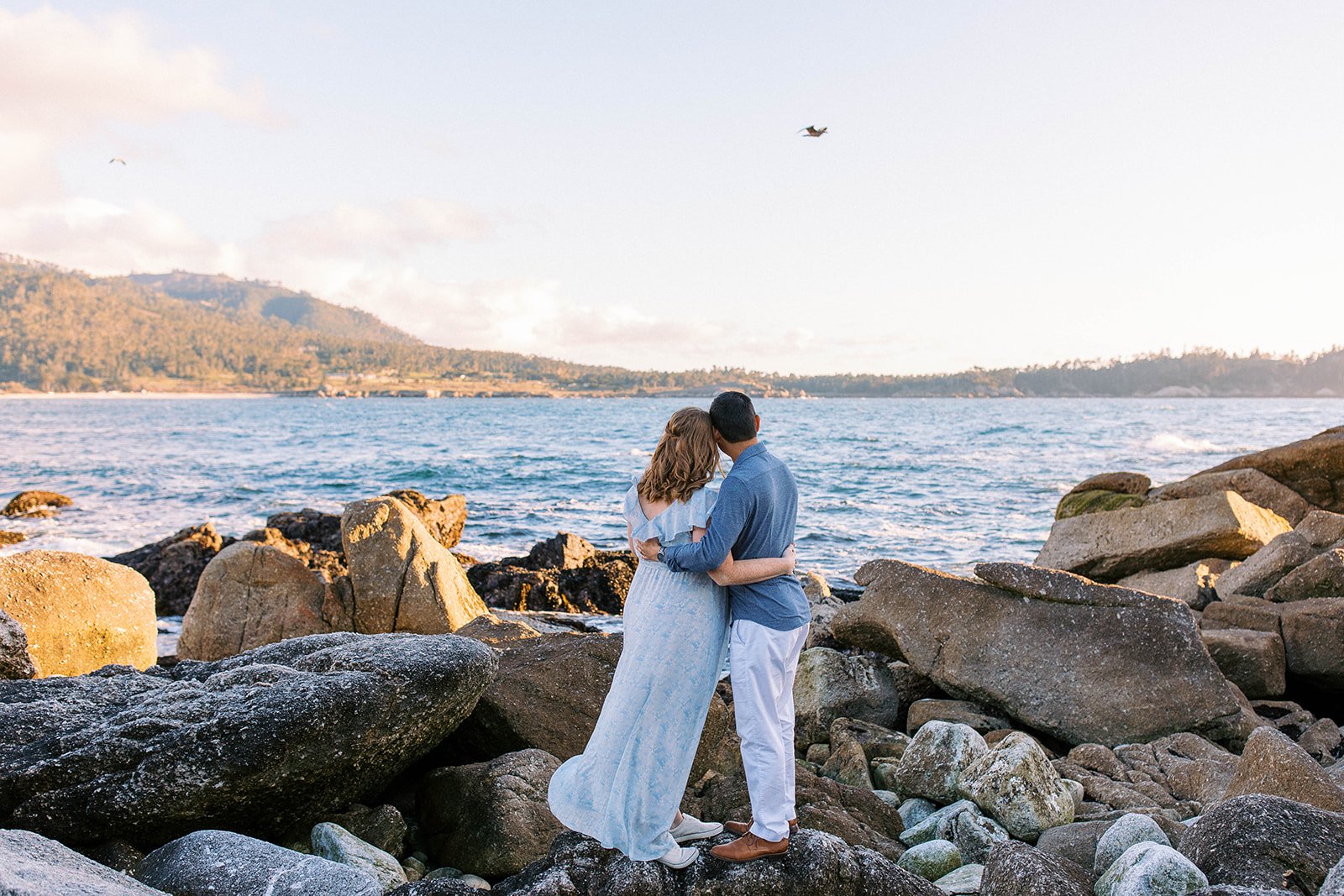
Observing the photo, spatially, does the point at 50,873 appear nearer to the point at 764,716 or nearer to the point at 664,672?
the point at 664,672

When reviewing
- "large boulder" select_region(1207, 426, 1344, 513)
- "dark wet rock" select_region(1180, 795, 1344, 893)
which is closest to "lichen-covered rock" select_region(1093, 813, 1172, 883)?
"dark wet rock" select_region(1180, 795, 1344, 893)

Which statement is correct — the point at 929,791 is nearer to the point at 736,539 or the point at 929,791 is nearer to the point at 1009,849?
the point at 1009,849

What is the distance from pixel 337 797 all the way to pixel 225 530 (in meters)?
22.4

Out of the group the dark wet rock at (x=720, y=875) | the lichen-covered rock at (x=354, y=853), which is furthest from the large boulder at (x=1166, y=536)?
the lichen-covered rock at (x=354, y=853)

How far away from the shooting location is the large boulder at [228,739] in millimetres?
4922

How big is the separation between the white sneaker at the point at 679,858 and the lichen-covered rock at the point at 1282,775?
12.0 ft

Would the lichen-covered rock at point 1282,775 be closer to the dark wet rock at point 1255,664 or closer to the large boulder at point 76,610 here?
the dark wet rock at point 1255,664

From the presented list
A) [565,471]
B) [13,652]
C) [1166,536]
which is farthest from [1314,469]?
[565,471]

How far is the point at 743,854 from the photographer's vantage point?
4340 millimetres

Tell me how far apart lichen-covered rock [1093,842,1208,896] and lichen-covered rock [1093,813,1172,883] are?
64cm

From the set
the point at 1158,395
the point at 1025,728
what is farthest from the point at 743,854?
the point at 1158,395

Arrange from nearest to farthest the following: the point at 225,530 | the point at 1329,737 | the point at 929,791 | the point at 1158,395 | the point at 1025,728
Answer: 1. the point at 929,791
2. the point at 1329,737
3. the point at 1025,728
4. the point at 225,530
5. the point at 1158,395

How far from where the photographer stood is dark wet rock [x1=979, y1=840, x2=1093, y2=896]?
4613 millimetres

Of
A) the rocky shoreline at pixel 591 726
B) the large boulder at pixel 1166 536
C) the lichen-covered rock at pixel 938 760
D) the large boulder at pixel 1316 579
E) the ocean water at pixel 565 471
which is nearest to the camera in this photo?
the rocky shoreline at pixel 591 726
